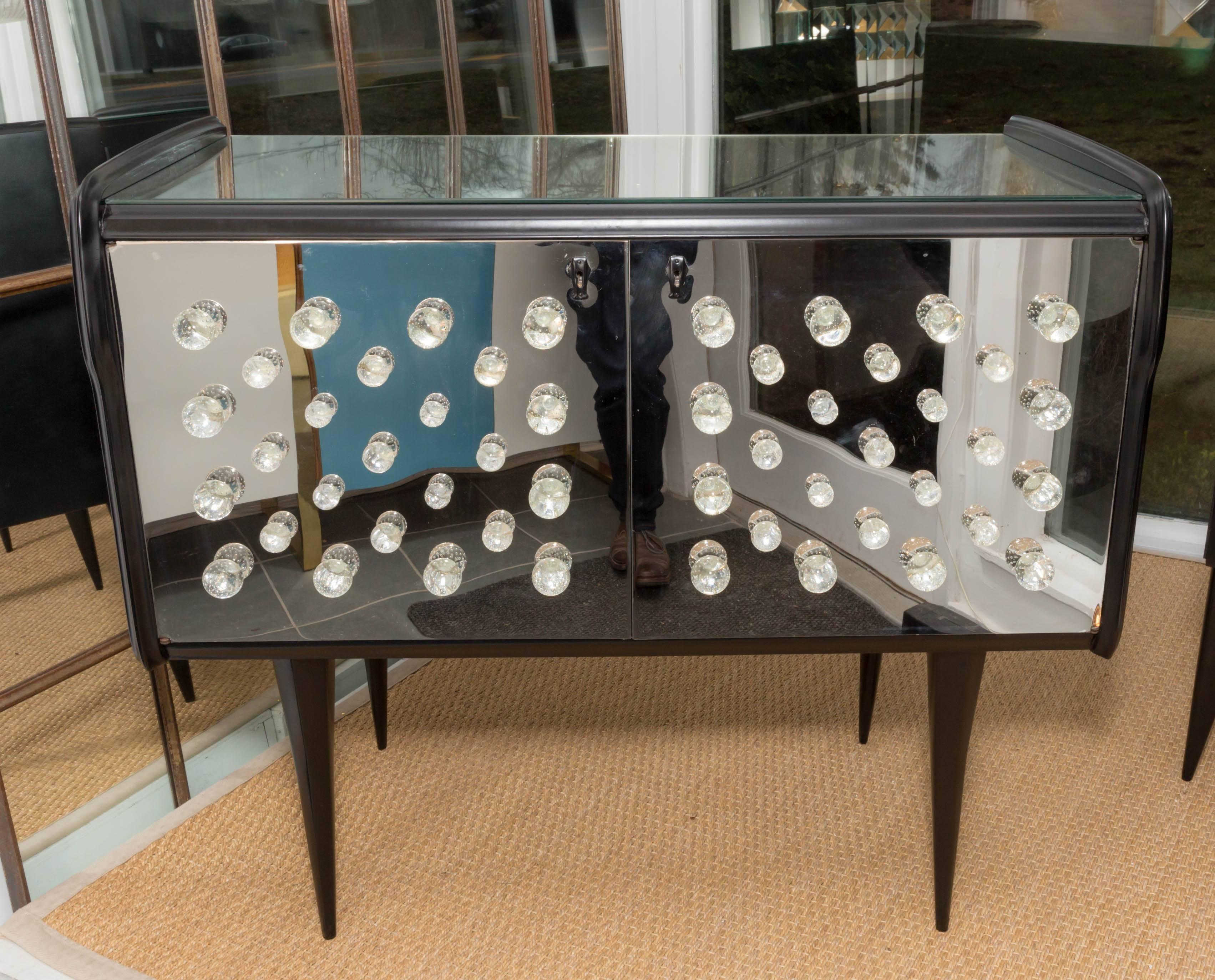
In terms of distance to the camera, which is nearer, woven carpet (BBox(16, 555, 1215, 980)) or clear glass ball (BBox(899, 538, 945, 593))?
clear glass ball (BBox(899, 538, 945, 593))

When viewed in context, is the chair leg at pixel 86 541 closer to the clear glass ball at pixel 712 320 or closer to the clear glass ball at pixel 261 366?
the clear glass ball at pixel 261 366

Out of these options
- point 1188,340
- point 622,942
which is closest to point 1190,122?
point 1188,340

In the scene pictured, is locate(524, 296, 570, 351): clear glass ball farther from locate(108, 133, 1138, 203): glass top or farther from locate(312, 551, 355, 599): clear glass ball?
locate(312, 551, 355, 599): clear glass ball

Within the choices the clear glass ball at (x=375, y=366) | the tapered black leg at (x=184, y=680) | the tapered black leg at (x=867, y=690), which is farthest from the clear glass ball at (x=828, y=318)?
the tapered black leg at (x=184, y=680)

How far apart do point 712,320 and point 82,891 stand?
3.39 ft

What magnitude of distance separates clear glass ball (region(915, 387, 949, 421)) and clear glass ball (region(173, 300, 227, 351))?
1.79 feet

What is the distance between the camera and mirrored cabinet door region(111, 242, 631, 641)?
0.80m

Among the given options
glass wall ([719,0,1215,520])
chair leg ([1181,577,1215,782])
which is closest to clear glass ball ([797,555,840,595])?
chair leg ([1181,577,1215,782])

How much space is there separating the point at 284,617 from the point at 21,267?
0.57 m

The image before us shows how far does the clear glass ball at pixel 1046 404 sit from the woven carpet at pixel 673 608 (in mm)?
208

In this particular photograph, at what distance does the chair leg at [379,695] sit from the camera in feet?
4.75

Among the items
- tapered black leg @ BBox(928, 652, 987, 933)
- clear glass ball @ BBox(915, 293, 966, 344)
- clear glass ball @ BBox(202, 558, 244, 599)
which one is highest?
clear glass ball @ BBox(915, 293, 966, 344)

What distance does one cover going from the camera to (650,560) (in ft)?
2.92

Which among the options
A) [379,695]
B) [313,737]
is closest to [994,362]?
[313,737]
